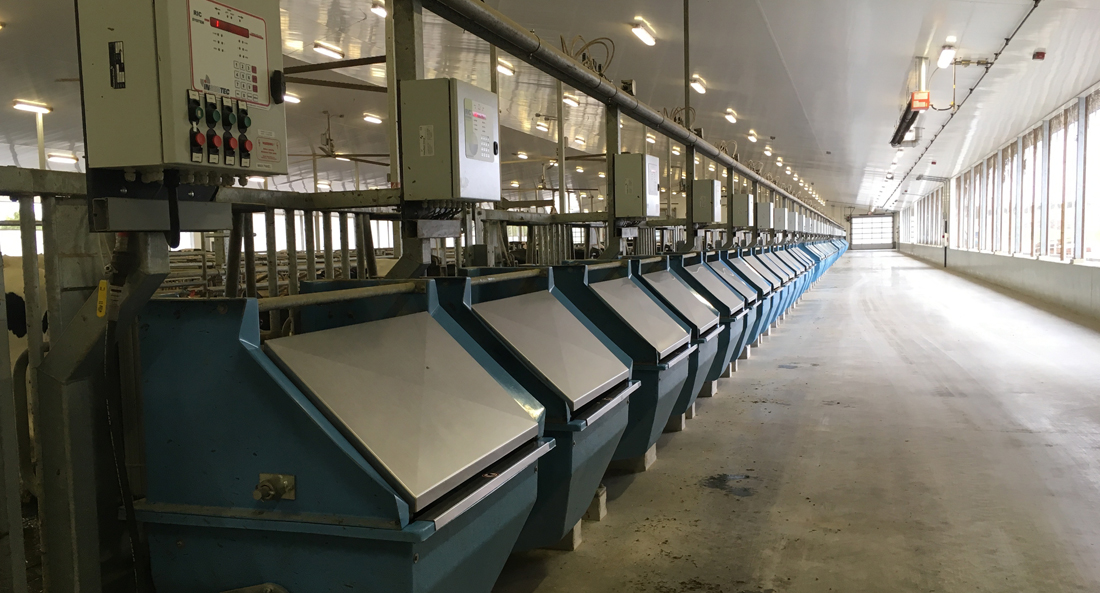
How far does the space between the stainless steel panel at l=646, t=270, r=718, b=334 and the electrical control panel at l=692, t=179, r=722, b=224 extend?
6.97 feet

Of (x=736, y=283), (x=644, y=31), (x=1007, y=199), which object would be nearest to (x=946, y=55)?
(x=644, y=31)

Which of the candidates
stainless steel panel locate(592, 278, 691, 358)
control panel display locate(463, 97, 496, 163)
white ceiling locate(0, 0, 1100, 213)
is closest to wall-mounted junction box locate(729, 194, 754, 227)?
white ceiling locate(0, 0, 1100, 213)

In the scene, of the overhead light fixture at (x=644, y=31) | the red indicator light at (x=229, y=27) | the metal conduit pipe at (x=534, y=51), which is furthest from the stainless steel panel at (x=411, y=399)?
the overhead light fixture at (x=644, y=31)

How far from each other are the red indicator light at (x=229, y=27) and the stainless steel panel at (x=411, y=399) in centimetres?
72

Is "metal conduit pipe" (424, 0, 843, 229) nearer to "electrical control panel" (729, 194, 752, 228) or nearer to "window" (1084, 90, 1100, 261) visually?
"electrical control panel" (729, 194, 752, 228)

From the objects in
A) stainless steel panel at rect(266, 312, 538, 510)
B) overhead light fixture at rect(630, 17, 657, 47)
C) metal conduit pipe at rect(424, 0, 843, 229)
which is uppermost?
overhead light fixture at rect(630, 17, 657, 47)

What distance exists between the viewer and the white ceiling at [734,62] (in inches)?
245

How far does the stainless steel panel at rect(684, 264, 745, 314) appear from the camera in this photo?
5.20 metres

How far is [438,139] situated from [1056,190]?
41.1 feet

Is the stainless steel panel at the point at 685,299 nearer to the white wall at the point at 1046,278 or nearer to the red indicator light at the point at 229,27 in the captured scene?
the red indicator light at the point at 229,27

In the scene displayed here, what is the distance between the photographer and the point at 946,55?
715 cm

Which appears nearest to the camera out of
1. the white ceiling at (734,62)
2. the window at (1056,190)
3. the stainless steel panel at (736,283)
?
the stainless steel panel at (736,283)

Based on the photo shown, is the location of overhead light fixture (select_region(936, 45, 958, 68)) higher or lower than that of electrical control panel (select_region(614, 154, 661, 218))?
higher

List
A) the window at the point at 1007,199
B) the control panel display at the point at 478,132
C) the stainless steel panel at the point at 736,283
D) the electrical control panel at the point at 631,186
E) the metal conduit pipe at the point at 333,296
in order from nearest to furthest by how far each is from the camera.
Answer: the metal conduit pipe at the point at 333,296
the control panel display at the point at 478,132
the electrical control panel at the point at 631,186
the stainless steel panel at the point at 736,283
the window at the point at 1007,199
